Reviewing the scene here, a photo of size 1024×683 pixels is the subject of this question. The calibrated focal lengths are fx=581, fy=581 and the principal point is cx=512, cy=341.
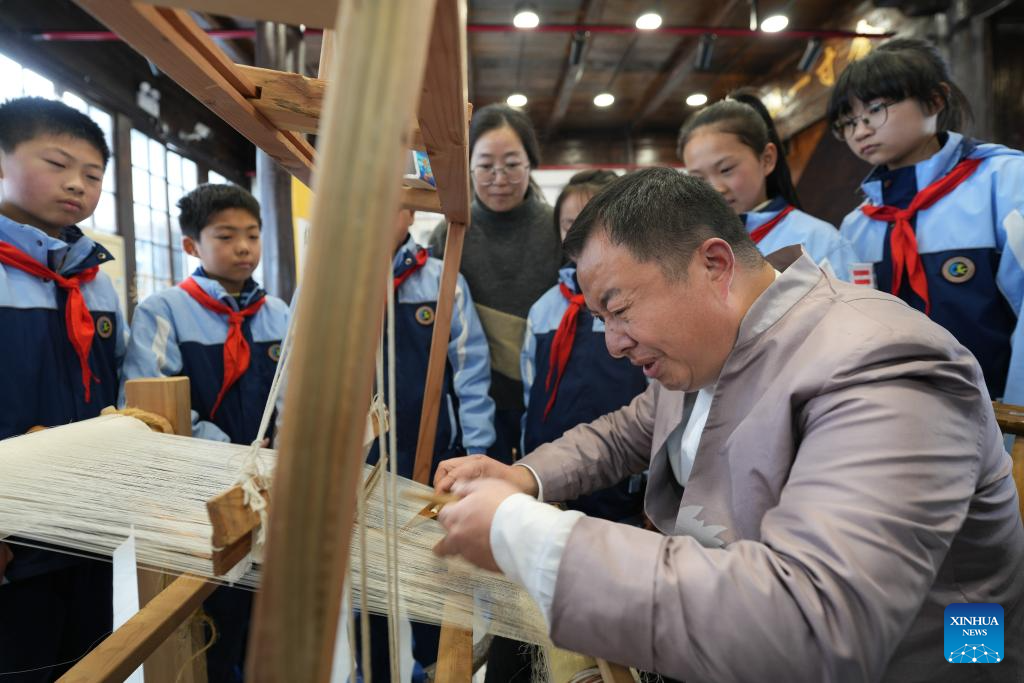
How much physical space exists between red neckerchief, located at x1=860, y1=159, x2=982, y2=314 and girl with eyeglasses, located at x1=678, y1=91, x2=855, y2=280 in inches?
4.5

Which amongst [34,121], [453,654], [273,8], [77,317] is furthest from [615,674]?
[34,121]

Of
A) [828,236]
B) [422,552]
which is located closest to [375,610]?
[422,552]

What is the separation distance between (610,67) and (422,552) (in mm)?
5501

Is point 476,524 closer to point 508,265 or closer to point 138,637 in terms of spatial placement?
point 138,637

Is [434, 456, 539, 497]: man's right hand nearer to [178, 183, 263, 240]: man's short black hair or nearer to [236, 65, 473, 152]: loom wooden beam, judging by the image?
[236, 65, 473, 152]: loom wooden beam

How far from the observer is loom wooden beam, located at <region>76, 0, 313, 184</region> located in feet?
1.72

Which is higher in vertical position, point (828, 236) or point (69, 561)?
point (828, 236)

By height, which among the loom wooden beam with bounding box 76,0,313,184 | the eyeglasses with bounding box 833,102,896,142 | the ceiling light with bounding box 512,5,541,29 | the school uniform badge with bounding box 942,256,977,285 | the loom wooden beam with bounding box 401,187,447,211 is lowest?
the school uniform badge with bounding box 942,256,977,285

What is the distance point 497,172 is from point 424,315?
1.68 ft

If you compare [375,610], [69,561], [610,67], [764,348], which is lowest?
[69,561]

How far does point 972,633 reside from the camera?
0.76m

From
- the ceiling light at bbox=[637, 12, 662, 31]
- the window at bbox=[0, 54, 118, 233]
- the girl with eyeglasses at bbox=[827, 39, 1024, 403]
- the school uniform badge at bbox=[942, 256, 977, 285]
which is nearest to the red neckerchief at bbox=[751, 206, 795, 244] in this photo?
the girl with eyeglasses at bbox=[827, 39, 1024, 403]

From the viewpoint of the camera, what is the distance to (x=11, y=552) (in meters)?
1.16

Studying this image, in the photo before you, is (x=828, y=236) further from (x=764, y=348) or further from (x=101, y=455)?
(x=101, y=455)
